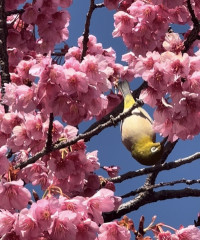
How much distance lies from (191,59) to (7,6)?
9.70 feet

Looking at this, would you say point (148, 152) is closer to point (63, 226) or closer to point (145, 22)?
point (145, 22)

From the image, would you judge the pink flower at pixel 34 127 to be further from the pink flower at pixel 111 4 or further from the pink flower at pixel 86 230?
the pink flower at pixel 111 4

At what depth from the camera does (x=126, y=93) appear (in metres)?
5.29

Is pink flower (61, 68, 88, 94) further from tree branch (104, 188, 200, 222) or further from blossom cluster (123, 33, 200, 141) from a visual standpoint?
tree branch (104, 188, 200, 222)

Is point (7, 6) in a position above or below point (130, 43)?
above

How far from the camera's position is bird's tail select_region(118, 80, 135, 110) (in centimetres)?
511

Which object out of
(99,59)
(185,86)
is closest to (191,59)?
(185,86)

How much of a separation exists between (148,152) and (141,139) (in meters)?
0.17

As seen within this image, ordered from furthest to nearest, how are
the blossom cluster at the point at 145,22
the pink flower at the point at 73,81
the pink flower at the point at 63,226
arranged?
the blossom cluster at the point at 145,22 < the pink flower at the point at 73,81 < the pink flower at the point at 63,226

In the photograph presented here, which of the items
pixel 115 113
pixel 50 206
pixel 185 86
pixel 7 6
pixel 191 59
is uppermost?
pixel 7 6

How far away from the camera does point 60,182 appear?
3953 millimetres

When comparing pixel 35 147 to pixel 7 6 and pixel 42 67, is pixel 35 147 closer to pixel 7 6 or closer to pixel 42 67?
pixel 42 67

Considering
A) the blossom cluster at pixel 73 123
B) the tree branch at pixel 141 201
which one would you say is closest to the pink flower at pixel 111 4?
the blossom cluster at pixel 73 123

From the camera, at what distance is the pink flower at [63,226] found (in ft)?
8.98
